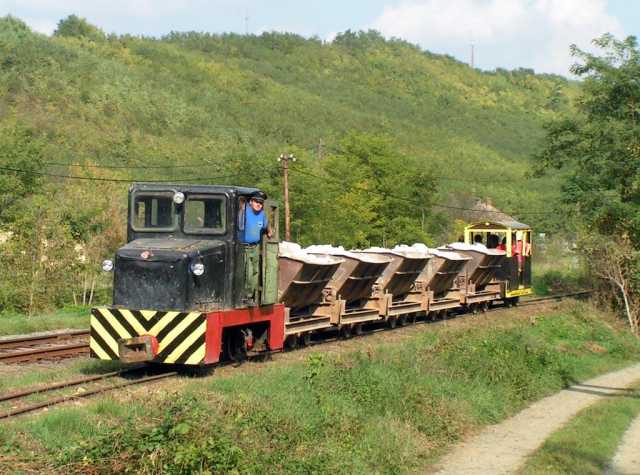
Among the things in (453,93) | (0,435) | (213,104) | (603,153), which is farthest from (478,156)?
(0,435)

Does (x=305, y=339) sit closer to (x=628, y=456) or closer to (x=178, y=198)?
(x=178, y=198)

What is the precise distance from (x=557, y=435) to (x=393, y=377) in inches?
106

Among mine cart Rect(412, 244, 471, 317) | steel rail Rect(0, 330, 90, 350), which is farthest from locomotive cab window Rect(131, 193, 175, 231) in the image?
mine cart Rect(412, 244, 471, 317)

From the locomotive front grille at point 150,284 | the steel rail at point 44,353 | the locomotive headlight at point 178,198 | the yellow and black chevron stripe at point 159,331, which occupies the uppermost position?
the locomotive headlight at point 178,198

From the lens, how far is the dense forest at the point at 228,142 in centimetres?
3534

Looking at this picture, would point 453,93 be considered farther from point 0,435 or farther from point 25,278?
point 0,435

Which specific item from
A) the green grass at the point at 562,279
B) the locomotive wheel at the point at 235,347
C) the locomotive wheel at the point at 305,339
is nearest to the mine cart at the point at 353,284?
the locomotive wheel at the point at 305,339

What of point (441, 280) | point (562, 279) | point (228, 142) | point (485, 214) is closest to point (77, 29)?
point (228, 142)

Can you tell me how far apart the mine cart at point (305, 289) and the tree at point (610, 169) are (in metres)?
13.8

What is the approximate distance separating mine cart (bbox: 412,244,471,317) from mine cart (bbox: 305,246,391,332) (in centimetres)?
306

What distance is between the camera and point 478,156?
121625 millimetres

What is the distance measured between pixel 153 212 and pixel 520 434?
7.06 meters

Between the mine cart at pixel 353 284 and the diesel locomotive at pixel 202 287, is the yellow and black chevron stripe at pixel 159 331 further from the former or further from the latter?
the mine cart at pixel 353 284

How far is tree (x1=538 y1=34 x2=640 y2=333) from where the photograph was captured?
30.9 meters
